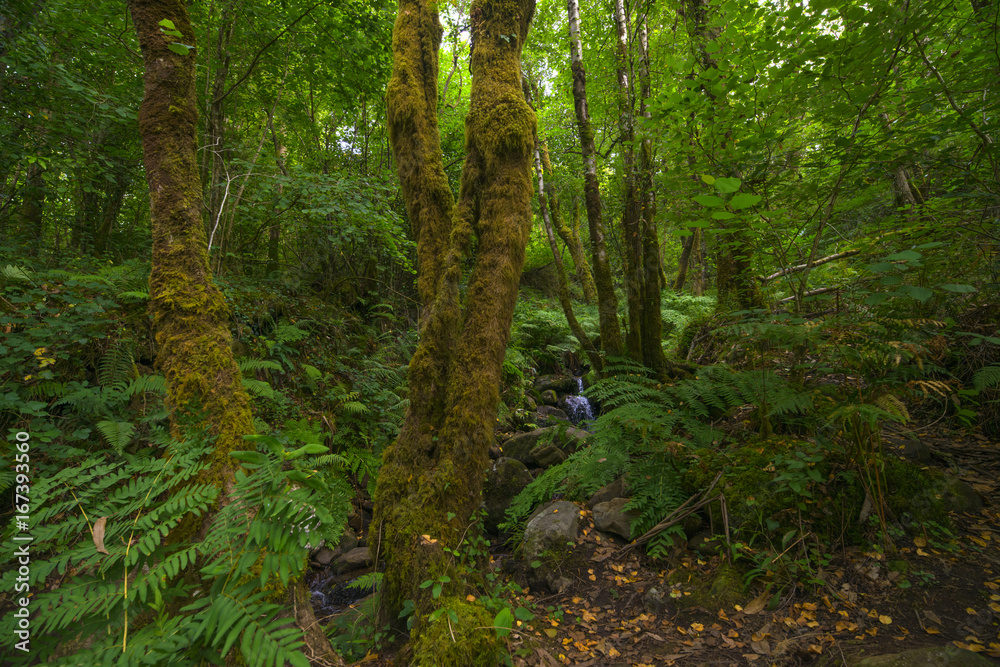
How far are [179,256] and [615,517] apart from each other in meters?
4.47

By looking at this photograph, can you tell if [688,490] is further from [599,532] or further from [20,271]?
[20,271]

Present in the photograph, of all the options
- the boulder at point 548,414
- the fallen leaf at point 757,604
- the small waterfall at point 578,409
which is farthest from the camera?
the small waterfall at point 578,409

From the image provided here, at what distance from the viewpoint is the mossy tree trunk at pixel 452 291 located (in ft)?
9.35

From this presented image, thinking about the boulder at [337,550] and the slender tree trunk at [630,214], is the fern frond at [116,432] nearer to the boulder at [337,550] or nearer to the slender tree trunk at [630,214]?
the boulder at [337,550]

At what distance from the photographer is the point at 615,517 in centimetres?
388

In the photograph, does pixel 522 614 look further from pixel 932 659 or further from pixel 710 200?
pixel 710 200

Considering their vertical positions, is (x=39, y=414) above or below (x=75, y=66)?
below

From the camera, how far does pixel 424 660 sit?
220cm

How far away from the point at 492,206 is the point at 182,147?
262 centimetres

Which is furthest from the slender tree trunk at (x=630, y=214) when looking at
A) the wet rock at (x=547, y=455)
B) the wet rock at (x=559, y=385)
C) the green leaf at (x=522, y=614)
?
the green leaf at (x=522, y=614)

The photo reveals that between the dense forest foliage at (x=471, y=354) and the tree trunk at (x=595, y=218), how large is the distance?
4 cm

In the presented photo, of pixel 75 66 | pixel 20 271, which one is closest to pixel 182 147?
pixel 20 271

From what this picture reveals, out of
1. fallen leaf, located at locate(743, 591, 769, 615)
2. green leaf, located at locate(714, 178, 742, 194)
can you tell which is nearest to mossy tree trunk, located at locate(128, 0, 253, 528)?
green leaf, located at locate(714, 178, 742, 194)

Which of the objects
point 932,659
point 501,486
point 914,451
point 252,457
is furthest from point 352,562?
point 914,451
